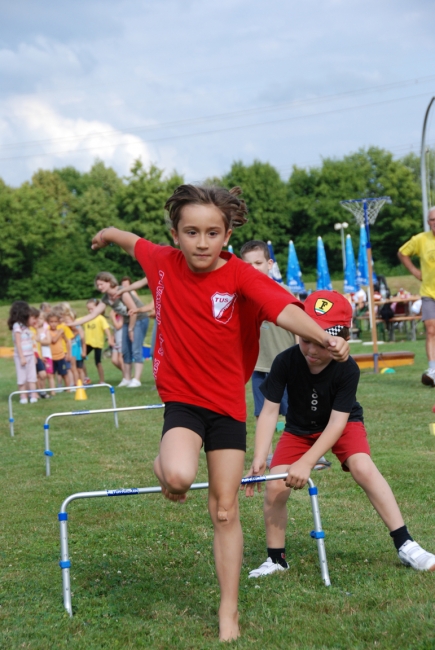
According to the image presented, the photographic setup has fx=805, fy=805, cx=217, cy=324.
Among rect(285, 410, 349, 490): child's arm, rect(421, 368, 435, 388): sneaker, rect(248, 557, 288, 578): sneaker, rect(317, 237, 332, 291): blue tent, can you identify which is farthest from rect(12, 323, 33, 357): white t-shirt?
rect(317, 237, 332, 291): blue tent

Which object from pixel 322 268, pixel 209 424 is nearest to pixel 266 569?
pixel 209 424

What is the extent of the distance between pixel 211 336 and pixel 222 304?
0.16m

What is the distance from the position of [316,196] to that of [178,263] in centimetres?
7210

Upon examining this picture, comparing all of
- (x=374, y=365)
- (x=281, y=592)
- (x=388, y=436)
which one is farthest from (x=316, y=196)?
(x=281, y=592)

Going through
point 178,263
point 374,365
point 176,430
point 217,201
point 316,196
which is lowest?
point 374,365

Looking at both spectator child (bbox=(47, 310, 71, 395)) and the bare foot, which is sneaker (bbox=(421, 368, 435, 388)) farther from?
the bare foot

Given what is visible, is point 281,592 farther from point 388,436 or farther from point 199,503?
point 388,436

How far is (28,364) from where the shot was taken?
15609mm

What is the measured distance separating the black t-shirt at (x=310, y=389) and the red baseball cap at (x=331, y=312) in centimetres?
28

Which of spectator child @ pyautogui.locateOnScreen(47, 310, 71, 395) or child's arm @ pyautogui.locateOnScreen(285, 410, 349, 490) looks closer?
child's arm @ pyautogui.locateOnScreen(285, 410, 349, 490)

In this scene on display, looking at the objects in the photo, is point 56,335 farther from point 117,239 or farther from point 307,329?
point 307,329

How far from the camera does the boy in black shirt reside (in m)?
4.27

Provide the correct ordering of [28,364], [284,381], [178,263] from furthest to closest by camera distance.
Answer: [28,364], [284,381], [178,263]

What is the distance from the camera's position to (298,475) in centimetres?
398
